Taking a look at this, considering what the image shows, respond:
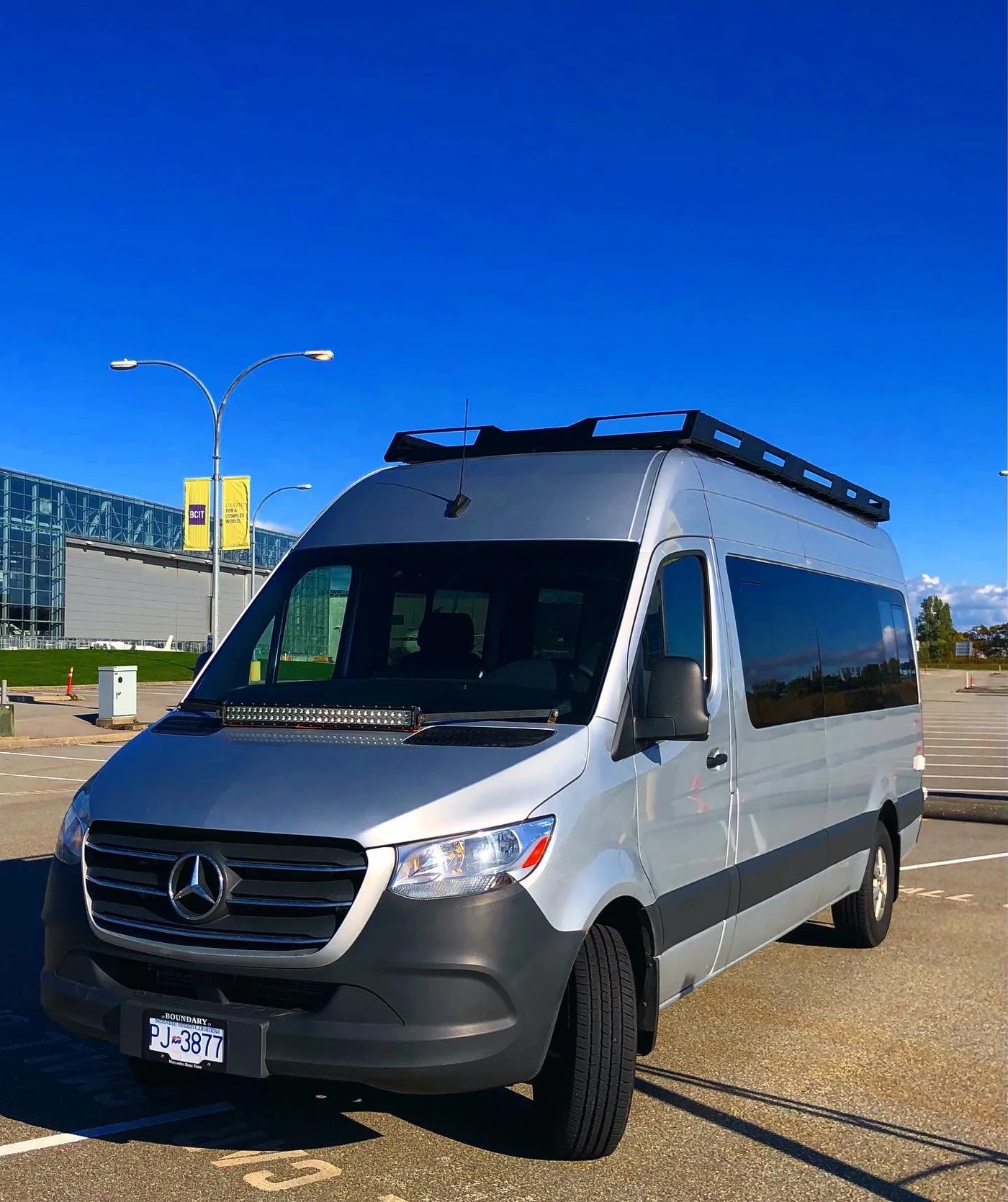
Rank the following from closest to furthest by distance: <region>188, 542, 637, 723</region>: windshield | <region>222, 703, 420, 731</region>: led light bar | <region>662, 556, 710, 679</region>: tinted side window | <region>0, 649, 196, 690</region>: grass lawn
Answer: <region>222, 703, 420, 731</region>: led light bar → <region>188, 542, 637, 723</region>: windshield → <region>662, 556, 710, 679</region>: tinted side window → <region>0, 649, 196, 690</region>: grass lawn

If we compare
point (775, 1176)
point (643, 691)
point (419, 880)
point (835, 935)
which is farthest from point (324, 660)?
point (835, 935)

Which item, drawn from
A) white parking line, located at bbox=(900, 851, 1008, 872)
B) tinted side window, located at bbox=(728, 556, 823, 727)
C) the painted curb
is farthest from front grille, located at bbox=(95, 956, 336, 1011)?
the painted curb

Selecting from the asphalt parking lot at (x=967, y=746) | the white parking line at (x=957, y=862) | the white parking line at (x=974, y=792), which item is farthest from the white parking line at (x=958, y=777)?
the white parking line at (x=957, y=862)

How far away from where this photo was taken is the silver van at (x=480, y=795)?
3.91 meters

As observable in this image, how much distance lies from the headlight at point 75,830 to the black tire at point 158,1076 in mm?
1022

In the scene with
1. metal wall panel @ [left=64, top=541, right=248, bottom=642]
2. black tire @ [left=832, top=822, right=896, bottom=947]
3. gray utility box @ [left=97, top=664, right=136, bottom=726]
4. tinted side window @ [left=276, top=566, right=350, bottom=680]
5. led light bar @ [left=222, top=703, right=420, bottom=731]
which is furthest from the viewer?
metal wall panel @ [left=64, top=541, right=248, bottom=642]

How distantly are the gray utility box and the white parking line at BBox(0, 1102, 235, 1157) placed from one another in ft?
80.5

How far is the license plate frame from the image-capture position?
394 centimetres

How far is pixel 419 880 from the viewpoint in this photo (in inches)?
153

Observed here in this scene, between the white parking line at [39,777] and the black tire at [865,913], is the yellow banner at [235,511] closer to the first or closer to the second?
the white parking line at [39,777]

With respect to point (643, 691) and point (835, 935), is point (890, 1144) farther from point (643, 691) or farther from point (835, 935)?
point (835, 935)

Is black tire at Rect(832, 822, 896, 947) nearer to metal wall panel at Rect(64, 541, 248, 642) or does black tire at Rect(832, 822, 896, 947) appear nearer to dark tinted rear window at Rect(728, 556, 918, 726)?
dark tinted rear window at Rect(728, 556, 918, 726)

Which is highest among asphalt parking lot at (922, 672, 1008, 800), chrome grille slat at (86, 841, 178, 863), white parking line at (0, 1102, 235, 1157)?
chrome grille slat at (86, 841, 178, 863)

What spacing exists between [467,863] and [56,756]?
62.2 ft
